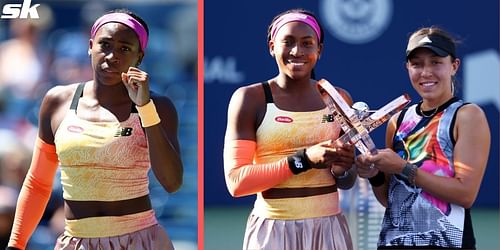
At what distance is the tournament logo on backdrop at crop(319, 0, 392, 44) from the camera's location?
24.0 ft

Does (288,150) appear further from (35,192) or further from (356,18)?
(356,18)

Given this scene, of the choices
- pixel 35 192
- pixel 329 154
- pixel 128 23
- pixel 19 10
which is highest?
pixel 19 10

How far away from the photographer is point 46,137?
3.75m

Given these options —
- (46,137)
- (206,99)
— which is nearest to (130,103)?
(46,137)

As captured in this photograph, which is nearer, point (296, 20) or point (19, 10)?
point (296, 20)

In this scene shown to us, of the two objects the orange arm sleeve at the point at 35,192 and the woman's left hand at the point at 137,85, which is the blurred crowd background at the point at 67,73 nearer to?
the orange arm sleeve at the point at 35,192

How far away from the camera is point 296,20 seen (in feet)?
12.0

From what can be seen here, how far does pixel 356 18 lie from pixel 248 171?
4055 mm

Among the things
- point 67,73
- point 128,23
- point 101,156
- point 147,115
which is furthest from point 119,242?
point 67,73

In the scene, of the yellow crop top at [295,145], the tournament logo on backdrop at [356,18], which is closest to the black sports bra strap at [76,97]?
the yellow crop top at [295,145]

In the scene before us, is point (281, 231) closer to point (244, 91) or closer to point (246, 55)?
point (244, 91)

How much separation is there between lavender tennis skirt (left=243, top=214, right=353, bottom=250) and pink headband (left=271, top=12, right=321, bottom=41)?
0.73 meters

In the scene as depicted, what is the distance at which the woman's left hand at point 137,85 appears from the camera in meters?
3.56

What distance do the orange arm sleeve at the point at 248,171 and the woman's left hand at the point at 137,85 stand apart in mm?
382
